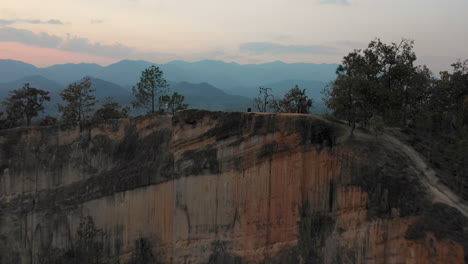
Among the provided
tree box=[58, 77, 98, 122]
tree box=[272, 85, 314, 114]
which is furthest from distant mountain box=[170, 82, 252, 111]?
tree box=[272, 85, 314, 114]

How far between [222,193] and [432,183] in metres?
9.83

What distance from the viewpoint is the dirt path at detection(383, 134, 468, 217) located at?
13.5 meters

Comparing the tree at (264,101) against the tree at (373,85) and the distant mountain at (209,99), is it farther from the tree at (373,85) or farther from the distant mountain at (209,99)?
the distant mountain at (209,99)

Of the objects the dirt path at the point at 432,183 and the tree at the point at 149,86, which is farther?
the tree at the point at 149,86

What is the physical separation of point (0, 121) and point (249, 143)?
2439 cm

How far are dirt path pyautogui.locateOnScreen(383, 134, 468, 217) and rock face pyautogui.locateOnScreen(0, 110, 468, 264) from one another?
51 cm

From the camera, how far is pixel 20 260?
1867cm

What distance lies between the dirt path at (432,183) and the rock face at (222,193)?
51 centimetres

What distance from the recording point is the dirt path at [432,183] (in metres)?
13.5

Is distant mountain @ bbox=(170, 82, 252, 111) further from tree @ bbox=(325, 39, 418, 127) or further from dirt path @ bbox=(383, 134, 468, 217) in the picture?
dirt path @ bbox=(383, 134, 468, 217)

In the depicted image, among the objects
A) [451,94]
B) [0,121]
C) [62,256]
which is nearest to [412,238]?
[451,94]

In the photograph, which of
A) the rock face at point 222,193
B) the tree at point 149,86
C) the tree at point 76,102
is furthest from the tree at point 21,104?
the rock face at point 222,193

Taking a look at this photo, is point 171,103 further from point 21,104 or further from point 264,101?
point 21,104

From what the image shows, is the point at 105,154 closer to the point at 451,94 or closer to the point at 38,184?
the point at 38,184
